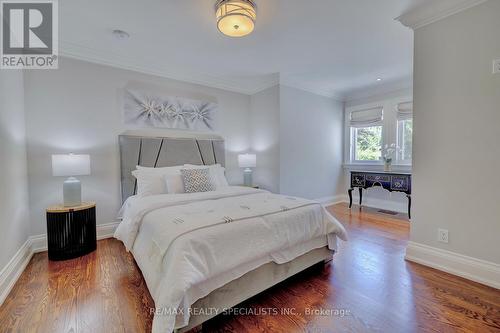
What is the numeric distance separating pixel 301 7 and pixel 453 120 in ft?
5.85

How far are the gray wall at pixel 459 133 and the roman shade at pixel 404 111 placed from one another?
7.10 feet

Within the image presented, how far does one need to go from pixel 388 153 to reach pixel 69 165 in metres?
5.19

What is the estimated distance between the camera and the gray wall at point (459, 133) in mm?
1869

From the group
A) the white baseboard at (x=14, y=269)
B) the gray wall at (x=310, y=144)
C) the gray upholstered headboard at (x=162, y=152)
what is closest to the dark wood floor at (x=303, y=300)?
the white baseboard at (x=14, y=269)

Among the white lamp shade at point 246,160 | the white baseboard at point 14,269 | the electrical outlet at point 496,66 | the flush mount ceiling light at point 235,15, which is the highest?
the flush mount ceiling light at point 235,15

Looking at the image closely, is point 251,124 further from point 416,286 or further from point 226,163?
point 416,286

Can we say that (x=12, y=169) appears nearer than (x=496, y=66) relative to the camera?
No

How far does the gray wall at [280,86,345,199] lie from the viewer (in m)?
4.09

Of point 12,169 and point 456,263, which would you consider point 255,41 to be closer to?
point 12,169

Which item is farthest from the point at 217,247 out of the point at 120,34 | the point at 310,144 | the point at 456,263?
the point at 310,144

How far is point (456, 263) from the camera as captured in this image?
2.04 m

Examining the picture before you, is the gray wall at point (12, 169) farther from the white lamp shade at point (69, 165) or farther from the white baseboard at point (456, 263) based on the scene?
the white baseboard at point (456, 263)

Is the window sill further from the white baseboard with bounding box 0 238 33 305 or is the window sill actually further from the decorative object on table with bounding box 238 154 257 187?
the white baseboard with bounding box 0 238 33 305

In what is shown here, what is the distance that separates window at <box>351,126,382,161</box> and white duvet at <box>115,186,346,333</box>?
3.24 meters
